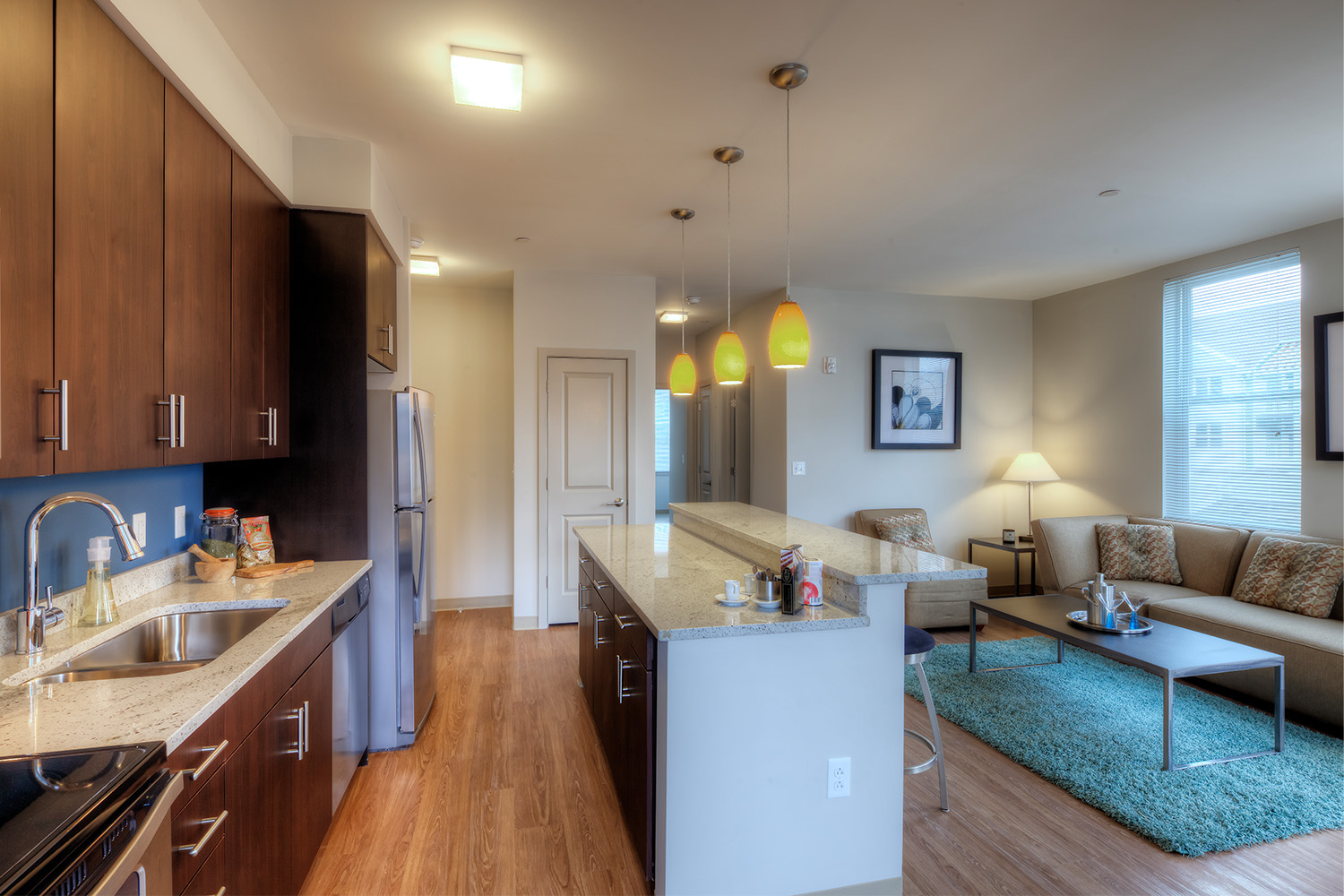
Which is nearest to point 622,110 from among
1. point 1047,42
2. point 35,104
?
point 1047,42

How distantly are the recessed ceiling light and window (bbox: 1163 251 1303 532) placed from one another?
5.09 meters

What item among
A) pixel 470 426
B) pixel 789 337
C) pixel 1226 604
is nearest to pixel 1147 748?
pixel 1226 604

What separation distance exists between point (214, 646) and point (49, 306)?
1.16 metres

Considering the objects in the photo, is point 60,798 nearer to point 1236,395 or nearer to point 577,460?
point 577,460

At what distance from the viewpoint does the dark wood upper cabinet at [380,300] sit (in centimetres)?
279

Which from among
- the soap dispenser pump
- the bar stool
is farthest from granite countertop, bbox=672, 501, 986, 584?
the soap dispenser pump

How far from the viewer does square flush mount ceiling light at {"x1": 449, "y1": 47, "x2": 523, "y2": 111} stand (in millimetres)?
2088

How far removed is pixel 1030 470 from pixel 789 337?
3.91 meters

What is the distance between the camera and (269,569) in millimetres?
2430

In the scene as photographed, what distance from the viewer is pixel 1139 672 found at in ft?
12.3

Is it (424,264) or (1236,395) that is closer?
(1236,395)

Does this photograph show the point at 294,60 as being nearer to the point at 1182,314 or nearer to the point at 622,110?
the point at 622,110

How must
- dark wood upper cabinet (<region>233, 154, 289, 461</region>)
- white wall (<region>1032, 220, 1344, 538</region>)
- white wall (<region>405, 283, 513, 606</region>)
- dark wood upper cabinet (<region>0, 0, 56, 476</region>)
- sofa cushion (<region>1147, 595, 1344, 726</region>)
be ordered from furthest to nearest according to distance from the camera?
1. white wall (<region>405, 283, 513, 606</region>)
2. white wall (<region>1032, 220, 1344, 538</region>)
3. sofa cushion (<region>1147, 595, 1344, 726</region>)
4. dark wood upper cabinet (<region>233, 154, 289, 461</region>)
5. dark wood upper cabinet (<region>0, 0, 56, 476</region>)

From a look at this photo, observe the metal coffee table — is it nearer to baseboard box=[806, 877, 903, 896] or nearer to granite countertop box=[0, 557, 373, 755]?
baseboard box=[806, 877, 903, 896]
